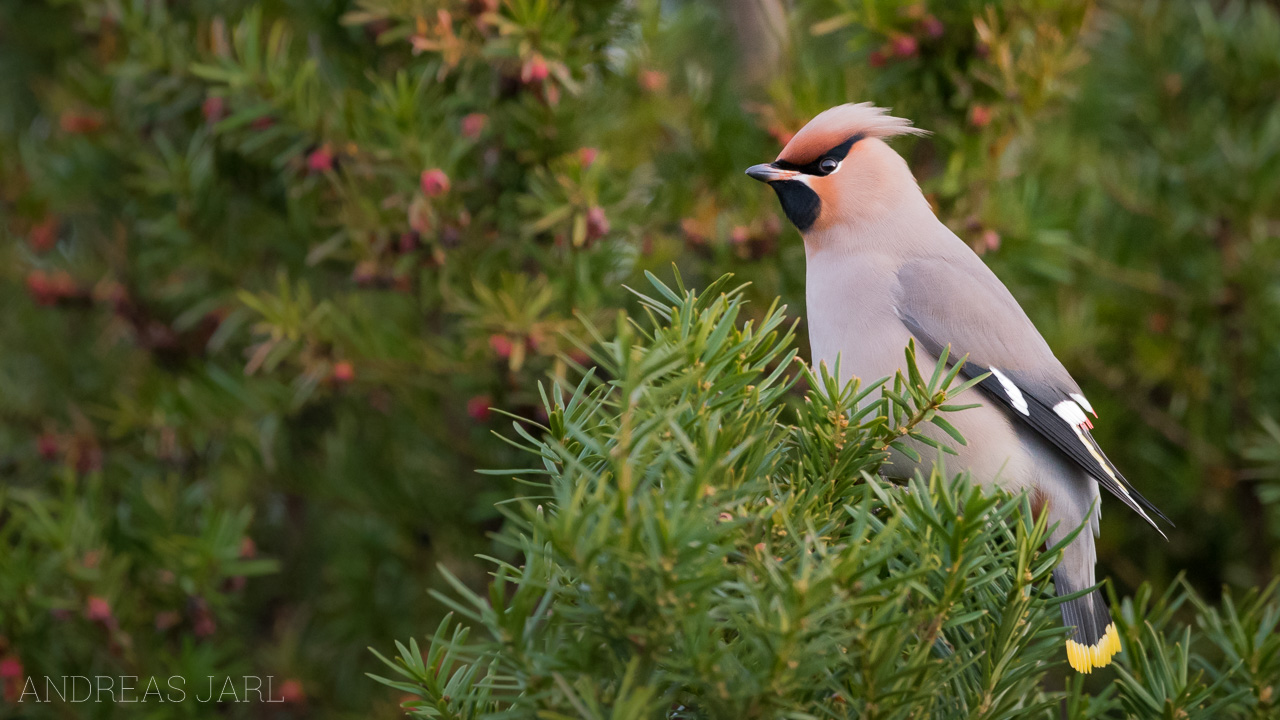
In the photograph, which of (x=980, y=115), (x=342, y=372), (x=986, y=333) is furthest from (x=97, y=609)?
(x=980, y=115)

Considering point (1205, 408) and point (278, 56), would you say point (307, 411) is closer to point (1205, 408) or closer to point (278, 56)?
point (278, 56)

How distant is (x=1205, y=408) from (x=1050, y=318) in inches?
15.0

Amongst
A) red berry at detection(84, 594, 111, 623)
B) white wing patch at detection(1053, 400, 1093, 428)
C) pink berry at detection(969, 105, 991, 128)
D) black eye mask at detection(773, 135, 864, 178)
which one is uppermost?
pink berry at detection(969, 105, 991, 128)

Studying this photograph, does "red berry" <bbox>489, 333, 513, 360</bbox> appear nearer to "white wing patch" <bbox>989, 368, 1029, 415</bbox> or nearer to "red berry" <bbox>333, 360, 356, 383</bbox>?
"red berry" <bbox>333, 360, 356, 383</bbox>

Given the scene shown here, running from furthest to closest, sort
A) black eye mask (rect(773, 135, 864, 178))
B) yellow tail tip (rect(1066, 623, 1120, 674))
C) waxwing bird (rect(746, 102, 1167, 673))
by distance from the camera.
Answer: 1. black eye mask (rect(773, 135, 864, 178))
2. waxwing bird (rect(746, 102, 1167, 673))
3. yellow tail tip (rect(1066, 623, 1120, 674))

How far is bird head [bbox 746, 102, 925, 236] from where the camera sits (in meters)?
1.86

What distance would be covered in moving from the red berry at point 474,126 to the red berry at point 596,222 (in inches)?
8.6

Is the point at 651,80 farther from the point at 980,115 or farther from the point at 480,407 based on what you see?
the point at 480,407

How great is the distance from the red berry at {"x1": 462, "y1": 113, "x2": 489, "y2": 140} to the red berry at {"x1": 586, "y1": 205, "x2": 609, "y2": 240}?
0.72 ft

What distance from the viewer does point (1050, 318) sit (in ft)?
7.45

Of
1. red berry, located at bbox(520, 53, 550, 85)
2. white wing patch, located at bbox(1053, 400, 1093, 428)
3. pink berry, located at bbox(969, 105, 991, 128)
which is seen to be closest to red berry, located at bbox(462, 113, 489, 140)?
red berry, located at bbox(520, 53, 550, 85)

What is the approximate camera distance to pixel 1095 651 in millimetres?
→ 1463

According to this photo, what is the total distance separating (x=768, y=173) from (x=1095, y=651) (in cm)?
90

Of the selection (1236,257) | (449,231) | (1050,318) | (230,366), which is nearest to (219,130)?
(449,231)
